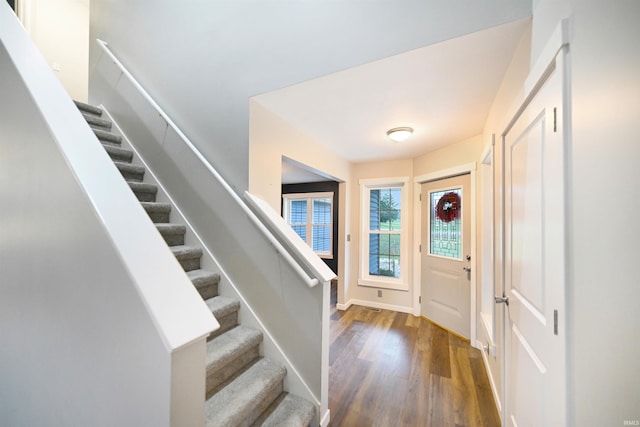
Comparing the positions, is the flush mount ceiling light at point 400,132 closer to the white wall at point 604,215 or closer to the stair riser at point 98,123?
the white wall at point 604,215

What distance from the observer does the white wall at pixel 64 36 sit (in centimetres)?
304

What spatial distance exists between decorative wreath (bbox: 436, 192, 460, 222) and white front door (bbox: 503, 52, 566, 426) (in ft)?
5.00

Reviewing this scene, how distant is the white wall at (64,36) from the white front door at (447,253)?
16.5 feet

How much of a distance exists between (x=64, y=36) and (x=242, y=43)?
321 centimetres

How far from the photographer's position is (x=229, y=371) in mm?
1531

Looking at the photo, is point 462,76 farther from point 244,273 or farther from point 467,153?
point 244,273

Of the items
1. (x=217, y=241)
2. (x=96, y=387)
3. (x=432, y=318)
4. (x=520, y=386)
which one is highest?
(x=217, y=241)

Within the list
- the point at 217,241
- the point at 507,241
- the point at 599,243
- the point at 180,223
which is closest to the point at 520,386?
the point at 507,241

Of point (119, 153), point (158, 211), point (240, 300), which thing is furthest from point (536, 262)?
point (119, 153)

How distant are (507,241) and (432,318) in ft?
7.23

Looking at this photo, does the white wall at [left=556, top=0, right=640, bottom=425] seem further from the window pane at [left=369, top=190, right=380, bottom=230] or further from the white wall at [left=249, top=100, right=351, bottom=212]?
the window pane at [left=369, top=190, right=380, bottom=230]

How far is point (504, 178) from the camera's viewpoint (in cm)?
164

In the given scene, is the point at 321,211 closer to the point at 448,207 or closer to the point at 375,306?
the point at 375,306

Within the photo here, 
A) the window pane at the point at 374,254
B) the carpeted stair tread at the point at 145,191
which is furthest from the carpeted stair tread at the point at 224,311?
the window pane at the point at 374,254
